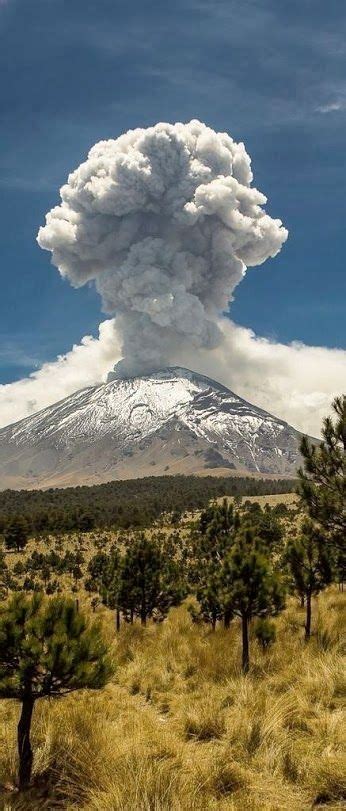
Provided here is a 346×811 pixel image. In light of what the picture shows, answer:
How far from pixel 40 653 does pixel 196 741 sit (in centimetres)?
340

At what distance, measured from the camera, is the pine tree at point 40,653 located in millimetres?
6934

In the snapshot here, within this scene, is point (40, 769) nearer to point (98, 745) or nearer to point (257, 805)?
point (98, 745)

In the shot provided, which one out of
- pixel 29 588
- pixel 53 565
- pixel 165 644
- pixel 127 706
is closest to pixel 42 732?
pixel 127 706

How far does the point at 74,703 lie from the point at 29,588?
138 feet

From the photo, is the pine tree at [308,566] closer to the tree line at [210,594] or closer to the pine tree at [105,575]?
the tree line at [210,594]

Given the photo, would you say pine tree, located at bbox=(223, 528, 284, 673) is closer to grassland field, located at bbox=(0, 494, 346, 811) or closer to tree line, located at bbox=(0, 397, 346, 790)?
tree line, located at bbox=(0, 397, 346, 790)

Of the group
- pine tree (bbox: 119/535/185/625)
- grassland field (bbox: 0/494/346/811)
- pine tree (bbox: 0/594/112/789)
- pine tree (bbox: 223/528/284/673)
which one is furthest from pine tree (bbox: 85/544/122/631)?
pine tree (bbox: 0/594/112/789)

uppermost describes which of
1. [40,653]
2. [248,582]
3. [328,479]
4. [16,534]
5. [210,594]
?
[328,479]

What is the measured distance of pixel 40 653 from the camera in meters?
6.94

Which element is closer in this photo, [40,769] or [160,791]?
[160,791]

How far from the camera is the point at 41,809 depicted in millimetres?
6125

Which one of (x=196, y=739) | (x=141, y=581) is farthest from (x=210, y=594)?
(x=196, y=739)

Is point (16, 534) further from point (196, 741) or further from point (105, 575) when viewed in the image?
point (196, 741)

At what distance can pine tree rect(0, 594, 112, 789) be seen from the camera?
6934 mm
